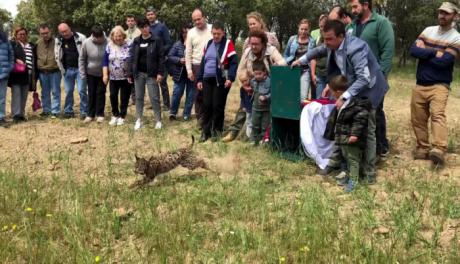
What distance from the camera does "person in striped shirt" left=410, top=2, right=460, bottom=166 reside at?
227 inches

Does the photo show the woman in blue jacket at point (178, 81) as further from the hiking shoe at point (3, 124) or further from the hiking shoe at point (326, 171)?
the hiking shoe at point (326, 171)

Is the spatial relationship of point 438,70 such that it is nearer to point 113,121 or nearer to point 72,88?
point 113,121

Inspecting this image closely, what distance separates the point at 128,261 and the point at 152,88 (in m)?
5.00

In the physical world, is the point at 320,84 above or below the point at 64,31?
below

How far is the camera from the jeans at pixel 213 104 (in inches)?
292

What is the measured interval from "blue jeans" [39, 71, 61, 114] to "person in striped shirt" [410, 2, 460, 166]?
6.66 meters

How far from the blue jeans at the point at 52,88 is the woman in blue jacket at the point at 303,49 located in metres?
4.70

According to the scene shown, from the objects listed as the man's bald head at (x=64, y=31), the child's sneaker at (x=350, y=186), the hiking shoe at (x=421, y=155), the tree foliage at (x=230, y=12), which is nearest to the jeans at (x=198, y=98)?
the man's bald head at (x=64, y=31)

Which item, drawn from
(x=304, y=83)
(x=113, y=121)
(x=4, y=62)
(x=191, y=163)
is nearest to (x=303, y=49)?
(x=304, y=83)

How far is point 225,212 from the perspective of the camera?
440cm

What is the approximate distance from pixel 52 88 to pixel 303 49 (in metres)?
5.09

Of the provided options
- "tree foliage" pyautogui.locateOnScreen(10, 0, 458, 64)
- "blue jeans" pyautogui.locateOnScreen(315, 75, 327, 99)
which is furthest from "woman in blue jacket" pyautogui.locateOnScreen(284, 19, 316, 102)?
"tree foliage" pyautogui.locateOnScreen(10, 0, 458, 64)

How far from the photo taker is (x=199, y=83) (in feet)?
25.3

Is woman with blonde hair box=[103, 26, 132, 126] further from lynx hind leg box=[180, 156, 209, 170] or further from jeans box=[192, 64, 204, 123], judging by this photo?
lynx hind leg box=[180, 156, 209, 170]
